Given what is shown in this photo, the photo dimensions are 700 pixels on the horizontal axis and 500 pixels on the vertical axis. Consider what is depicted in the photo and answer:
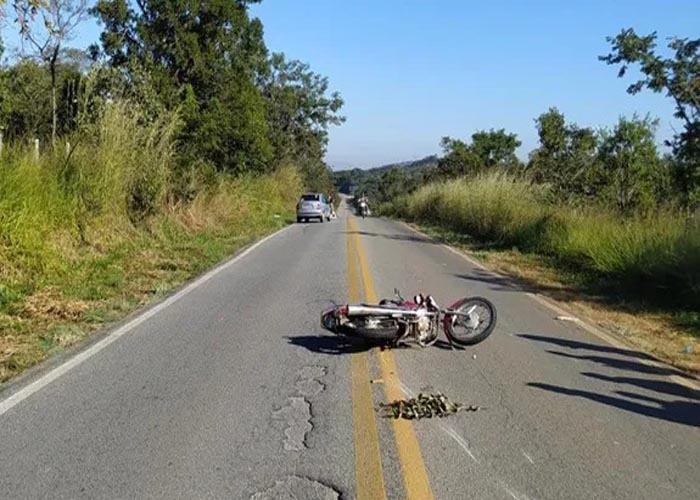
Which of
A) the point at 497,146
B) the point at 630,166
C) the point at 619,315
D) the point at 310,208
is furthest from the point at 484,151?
the point at 619,315

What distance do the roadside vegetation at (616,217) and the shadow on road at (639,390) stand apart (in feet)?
1.86

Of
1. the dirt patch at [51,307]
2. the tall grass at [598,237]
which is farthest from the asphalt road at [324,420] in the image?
the tall grass at [598,237]

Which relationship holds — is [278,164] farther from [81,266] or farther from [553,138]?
[81,266]

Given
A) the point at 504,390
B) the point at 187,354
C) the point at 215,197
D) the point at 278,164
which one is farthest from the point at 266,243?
the point at 278,164

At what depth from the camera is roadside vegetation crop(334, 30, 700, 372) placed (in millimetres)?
10547

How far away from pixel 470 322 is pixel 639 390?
6.31 ft

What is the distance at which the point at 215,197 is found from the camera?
79.1 feet

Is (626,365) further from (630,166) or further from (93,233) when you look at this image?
(630,166)

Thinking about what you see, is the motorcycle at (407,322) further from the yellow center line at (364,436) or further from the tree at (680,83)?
the tree at (680,83)

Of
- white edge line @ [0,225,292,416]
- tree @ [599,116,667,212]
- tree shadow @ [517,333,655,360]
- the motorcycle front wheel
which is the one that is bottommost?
white edge line @ [0,225,292,416]

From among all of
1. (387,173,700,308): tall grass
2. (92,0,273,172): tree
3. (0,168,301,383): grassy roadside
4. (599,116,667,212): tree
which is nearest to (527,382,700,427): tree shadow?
(0,168,301,383): grassy roadside

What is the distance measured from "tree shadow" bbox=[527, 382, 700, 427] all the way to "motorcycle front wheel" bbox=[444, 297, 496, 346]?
4.55 feet

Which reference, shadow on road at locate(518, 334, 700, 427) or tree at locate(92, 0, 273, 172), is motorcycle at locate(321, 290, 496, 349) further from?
tree at locate(92, 0, 273, 172)

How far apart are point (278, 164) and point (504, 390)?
50.9 metres
